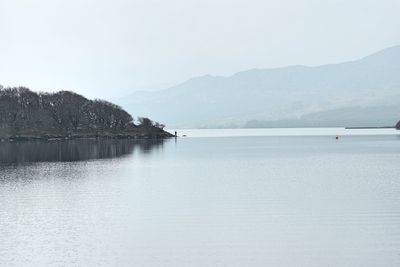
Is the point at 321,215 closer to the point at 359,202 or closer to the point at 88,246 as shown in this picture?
the point at 359,202

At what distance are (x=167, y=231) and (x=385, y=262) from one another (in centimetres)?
1679

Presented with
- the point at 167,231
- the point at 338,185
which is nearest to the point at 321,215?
the point at 167,231

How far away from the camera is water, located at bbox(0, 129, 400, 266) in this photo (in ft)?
117

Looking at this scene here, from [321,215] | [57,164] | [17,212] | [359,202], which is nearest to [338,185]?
[359,202]

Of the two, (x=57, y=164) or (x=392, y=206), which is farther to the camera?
(x=57, y=164)

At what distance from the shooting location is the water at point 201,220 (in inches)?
1404

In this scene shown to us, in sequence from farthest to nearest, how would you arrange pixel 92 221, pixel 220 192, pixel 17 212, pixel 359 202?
1. pixel 220 192
2. pixel 359 202
3. pixel 17 212
4. pixel 92 221

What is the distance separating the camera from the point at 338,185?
73.1 meters

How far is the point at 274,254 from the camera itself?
3594 cm

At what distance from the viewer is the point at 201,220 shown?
157 ft

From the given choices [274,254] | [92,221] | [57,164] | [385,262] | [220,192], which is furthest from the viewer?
[57,164]

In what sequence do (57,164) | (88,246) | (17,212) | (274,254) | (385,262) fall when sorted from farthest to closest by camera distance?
(57,164), (17,212), (88,246), (274,254), (385,262)

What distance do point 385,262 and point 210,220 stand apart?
1744cm

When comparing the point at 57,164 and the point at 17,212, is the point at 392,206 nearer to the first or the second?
the point at 17,212
